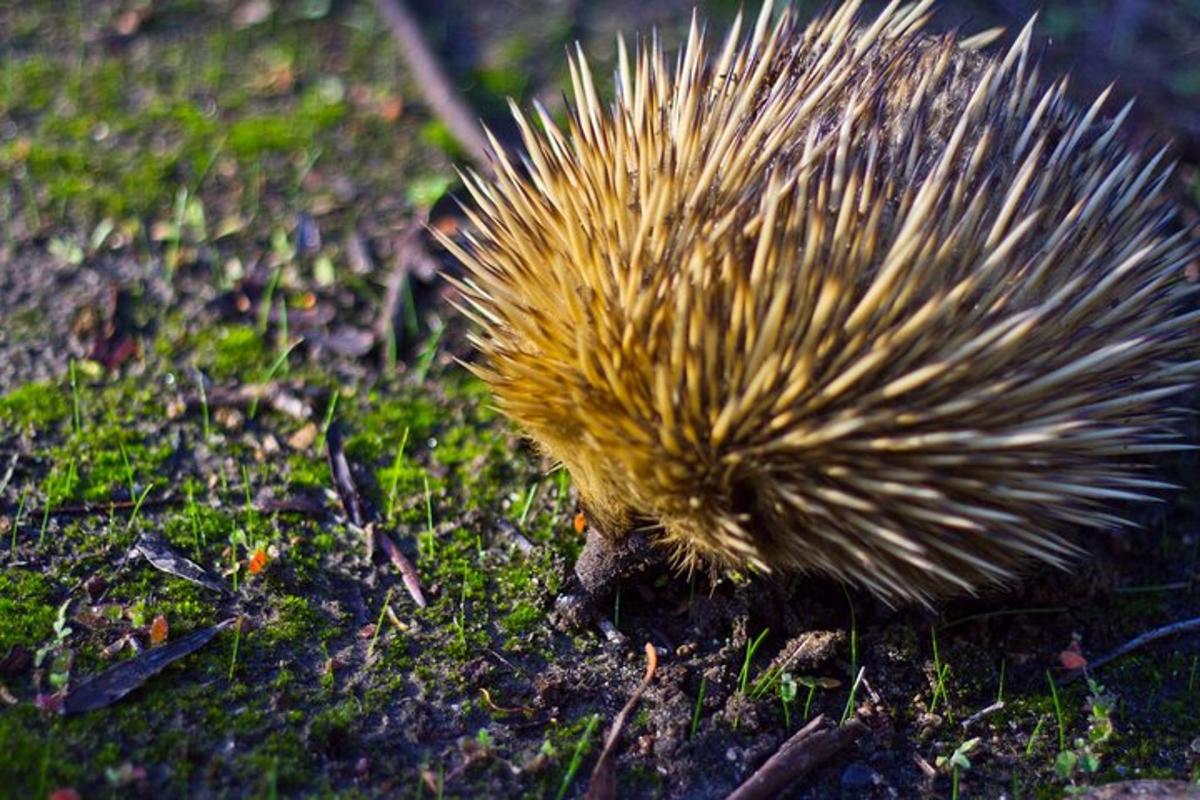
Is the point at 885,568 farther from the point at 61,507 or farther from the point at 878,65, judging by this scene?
the point at 61,507

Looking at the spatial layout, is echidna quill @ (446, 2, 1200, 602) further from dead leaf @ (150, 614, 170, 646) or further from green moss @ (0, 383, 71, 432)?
green moss @ (0, 383, 71, 432)

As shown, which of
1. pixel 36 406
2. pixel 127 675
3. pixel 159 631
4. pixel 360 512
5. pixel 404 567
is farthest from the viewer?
pixel 36 406

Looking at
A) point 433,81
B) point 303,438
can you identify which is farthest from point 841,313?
point 433,81

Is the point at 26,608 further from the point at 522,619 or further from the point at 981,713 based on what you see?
the point at 981,713

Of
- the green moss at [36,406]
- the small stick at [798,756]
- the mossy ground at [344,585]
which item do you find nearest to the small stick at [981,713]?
the mossy ground at [344,585]

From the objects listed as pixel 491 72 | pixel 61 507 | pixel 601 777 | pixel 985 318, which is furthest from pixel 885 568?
pixel 491 72

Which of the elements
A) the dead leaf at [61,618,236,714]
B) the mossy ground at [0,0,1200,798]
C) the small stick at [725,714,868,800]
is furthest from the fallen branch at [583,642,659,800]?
the dead leaf at [61,618,236,714]
